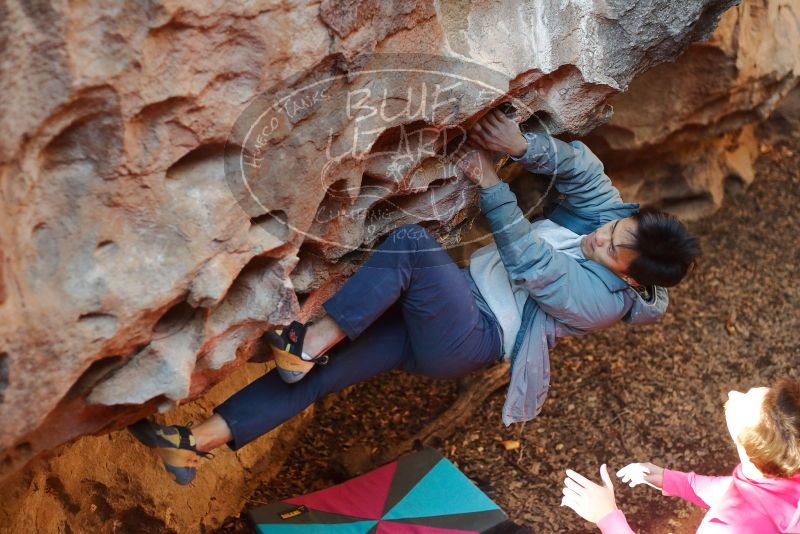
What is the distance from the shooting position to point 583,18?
2496 millimetres

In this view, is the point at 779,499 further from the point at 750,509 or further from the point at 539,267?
the point at 539,267

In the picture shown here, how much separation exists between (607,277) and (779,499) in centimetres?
75

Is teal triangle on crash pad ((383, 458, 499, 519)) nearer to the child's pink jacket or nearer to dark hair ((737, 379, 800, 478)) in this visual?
the child's pink jacket

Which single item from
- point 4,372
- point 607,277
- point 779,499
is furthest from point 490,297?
point 4,372

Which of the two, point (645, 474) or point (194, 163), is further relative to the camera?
point (645, 474)

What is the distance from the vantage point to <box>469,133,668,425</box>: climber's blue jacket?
2.38 metres

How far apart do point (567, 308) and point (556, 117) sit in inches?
24.5

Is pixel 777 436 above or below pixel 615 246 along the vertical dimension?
below

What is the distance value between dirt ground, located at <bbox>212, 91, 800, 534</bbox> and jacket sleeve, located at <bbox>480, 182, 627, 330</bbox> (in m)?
1.06

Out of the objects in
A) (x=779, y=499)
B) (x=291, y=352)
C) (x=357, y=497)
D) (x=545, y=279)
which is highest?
(x=291, y=352)

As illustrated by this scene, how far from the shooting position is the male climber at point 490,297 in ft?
7.40

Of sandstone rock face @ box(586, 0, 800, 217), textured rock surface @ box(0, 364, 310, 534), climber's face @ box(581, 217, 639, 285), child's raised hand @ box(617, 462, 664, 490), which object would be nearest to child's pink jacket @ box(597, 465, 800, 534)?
child's raised hand @ box(617, 462, 664, 490)

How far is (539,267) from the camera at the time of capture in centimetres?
238

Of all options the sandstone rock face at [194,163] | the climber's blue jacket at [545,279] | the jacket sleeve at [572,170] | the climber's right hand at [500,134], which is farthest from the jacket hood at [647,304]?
the sandstone rock face at [194,163]
